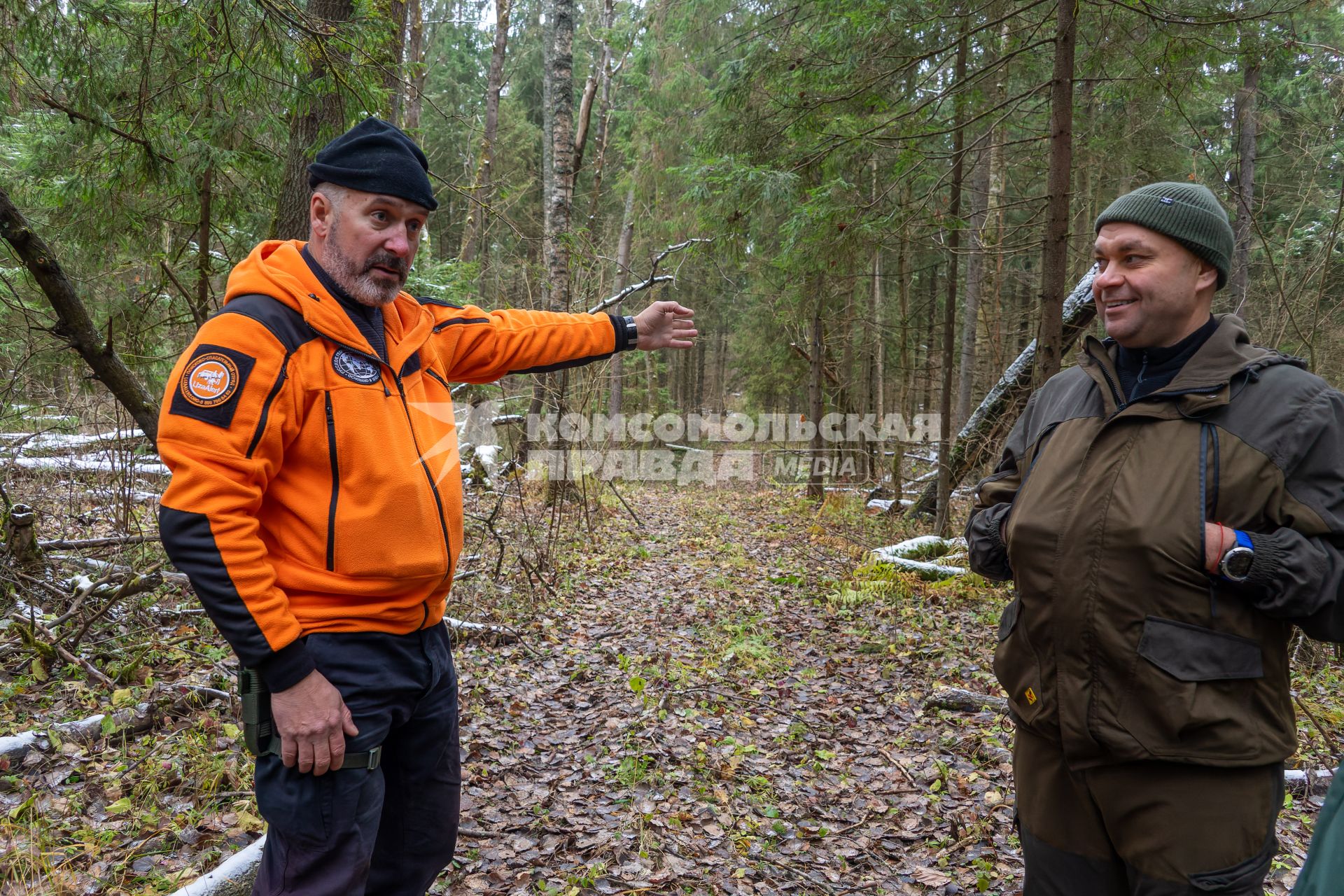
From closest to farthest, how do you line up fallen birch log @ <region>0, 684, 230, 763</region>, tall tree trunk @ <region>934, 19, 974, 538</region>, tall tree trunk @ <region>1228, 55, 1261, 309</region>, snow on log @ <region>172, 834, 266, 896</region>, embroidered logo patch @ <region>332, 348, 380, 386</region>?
embroidered logo patch @ <region>332, 348, 380, 386</region> → snow on log @ <region>172, 834, 266, 896</region> → fallen birch log @ <region>0, 684, 230, 763</region> → tall tree trunk @ <region>1228, 55, 1261, 309</region> → tall tree trunk @ <region>934, 19, 974, 538</region>

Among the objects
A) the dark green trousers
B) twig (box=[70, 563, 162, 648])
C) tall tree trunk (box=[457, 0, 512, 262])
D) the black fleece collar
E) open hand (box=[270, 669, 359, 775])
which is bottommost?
twig (box=[70, 563, 162, 648])

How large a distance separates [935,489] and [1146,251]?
9.50 m

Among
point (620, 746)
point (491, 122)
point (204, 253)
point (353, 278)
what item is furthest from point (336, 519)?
point (491, 122)

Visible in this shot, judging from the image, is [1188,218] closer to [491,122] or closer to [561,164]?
[561,164]

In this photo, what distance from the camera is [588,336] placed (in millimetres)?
2896

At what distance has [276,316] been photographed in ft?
6.14

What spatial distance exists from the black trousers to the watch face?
2.11m

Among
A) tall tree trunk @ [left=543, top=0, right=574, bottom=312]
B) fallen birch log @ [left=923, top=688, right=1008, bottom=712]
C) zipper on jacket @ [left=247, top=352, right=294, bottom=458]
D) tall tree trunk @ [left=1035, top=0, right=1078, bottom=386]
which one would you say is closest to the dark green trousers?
zipper on jacket @ [left=247, top=352, right=294, bottom=458]

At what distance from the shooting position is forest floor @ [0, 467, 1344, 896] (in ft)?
10.3

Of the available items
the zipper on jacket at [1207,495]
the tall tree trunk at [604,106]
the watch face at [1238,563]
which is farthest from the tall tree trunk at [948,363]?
the watch face at [1238,563]

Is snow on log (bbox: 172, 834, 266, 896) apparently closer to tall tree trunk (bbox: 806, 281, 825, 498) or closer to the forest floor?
the forest floor

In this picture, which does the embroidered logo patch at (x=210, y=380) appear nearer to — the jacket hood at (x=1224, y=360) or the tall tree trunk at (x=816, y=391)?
the jacket hood at (x=1224, y=360)

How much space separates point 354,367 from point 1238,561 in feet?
7.48

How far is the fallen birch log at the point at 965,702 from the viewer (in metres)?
4.80
